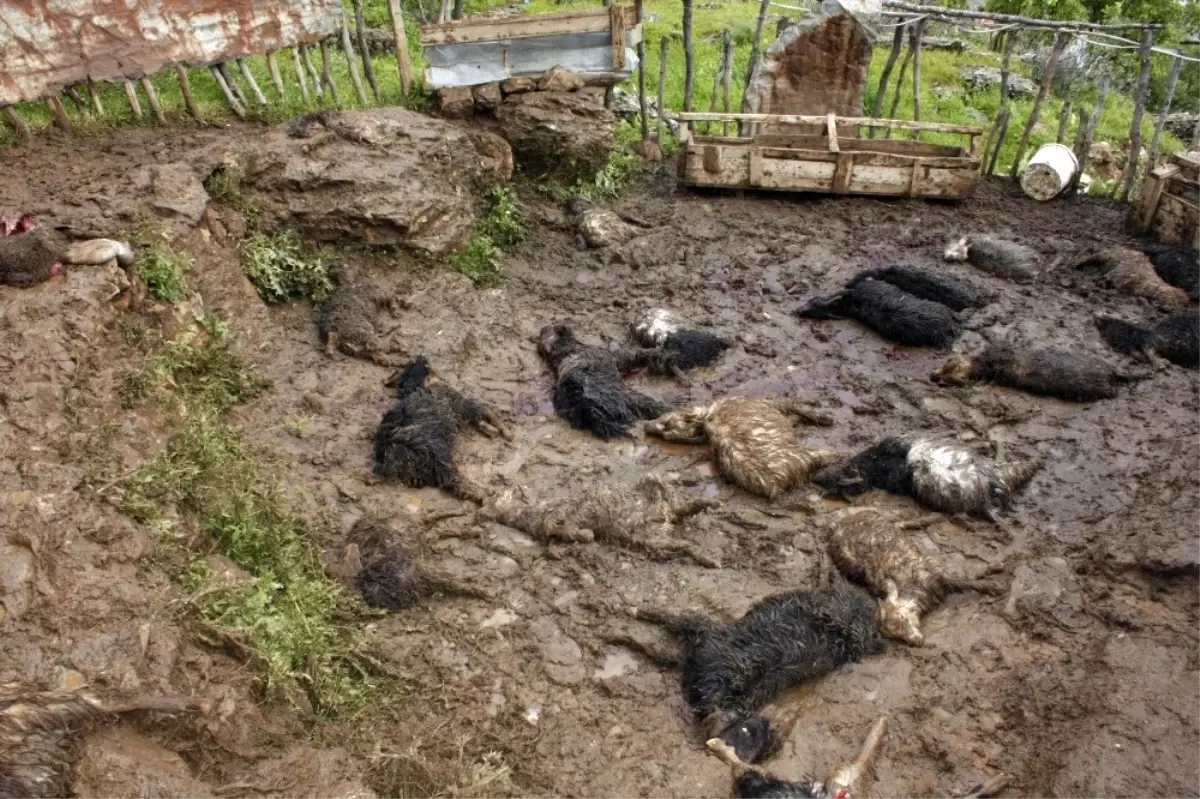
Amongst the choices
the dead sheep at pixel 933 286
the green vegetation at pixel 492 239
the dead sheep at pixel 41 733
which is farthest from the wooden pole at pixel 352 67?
the dead sheep at pixel 41 733

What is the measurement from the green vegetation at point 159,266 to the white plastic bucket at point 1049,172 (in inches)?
414

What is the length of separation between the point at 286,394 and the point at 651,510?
362 centimetres

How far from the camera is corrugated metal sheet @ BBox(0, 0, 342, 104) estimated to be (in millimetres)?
8094

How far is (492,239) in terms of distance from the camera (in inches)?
399

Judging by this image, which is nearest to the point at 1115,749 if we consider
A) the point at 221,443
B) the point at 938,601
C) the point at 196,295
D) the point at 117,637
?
the point at 938,601

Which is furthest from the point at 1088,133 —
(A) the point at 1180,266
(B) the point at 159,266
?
(B) the point at 159,266

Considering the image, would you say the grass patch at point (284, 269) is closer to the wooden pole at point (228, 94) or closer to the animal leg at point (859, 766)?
the wooden pole at point (228, 94)

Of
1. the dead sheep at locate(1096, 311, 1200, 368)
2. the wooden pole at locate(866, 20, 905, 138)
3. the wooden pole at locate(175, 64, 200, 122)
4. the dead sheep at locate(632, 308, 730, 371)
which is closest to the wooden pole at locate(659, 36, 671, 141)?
the wooden pole at locate(866, 20, 905, 138)

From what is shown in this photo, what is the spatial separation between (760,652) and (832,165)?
7.92 metres

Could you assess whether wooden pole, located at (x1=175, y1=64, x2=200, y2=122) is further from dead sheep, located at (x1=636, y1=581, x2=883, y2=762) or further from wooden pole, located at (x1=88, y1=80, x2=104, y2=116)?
dead sheep, located at (x1=636, y1=581, x2=883, y2=762)

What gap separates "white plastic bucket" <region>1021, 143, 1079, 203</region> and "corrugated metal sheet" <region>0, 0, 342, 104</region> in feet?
32.3

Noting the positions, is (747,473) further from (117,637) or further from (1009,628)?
(117,637)

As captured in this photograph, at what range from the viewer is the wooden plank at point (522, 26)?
10.5 metres

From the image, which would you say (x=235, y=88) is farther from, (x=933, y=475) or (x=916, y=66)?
(x=916, y=66)
